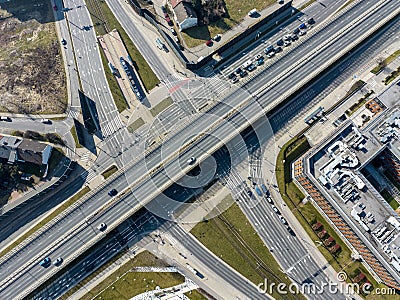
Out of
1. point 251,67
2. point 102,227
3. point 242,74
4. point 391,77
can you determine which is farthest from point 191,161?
point 391,77

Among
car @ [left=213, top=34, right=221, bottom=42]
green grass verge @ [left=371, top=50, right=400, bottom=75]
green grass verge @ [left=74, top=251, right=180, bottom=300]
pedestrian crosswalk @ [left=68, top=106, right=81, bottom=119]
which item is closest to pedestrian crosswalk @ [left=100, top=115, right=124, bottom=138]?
pedestrian crosswalk @ [left=68, top=106, right=81, bottom=119]

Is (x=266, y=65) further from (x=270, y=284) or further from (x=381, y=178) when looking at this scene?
(x=270, y=284)

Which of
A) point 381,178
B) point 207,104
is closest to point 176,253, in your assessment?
point 207,104

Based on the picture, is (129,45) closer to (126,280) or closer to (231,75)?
(231,75)

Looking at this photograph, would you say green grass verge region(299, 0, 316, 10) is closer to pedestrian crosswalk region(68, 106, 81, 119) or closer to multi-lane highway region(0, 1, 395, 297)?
multi-lane highway region(0, 1, 395, 297)

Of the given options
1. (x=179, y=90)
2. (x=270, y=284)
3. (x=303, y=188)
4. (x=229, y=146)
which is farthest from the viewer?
(x=179, y=90)

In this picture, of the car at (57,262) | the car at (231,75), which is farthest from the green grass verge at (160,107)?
the car at (57,262)
